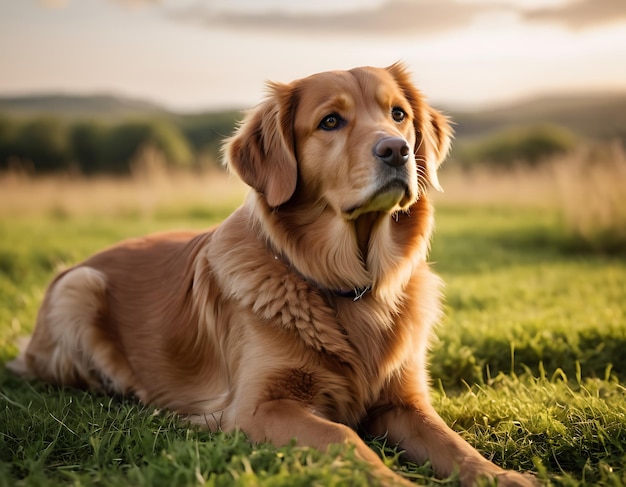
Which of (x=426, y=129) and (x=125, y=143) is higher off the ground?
(x=426, y=129)

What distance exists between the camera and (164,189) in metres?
14.3

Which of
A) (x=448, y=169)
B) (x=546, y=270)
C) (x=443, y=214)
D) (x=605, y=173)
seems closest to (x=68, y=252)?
(x=546, y=270)

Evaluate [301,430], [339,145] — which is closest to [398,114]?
[339,145]

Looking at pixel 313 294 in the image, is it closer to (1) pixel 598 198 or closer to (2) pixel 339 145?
(2) pixel 339 145

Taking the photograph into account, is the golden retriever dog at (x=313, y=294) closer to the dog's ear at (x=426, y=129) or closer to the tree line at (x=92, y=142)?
the dog's ear at (x=426, y=129)

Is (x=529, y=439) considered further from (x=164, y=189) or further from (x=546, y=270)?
(x=164, y=189)

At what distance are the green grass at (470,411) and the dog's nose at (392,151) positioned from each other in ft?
4.37

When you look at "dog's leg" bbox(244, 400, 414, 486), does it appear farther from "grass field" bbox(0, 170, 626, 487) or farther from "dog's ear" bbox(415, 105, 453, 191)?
"dog's ear" bbox(415, 105, 453, 191)

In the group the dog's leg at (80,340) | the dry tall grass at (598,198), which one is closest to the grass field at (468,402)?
the dog's leg at (80,340)

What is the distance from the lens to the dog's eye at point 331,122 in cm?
339

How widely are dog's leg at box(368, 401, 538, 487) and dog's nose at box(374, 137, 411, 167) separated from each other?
4.04 ft

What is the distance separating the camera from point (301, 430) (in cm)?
281

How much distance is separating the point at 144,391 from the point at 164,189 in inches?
427

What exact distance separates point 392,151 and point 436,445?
1361mm
